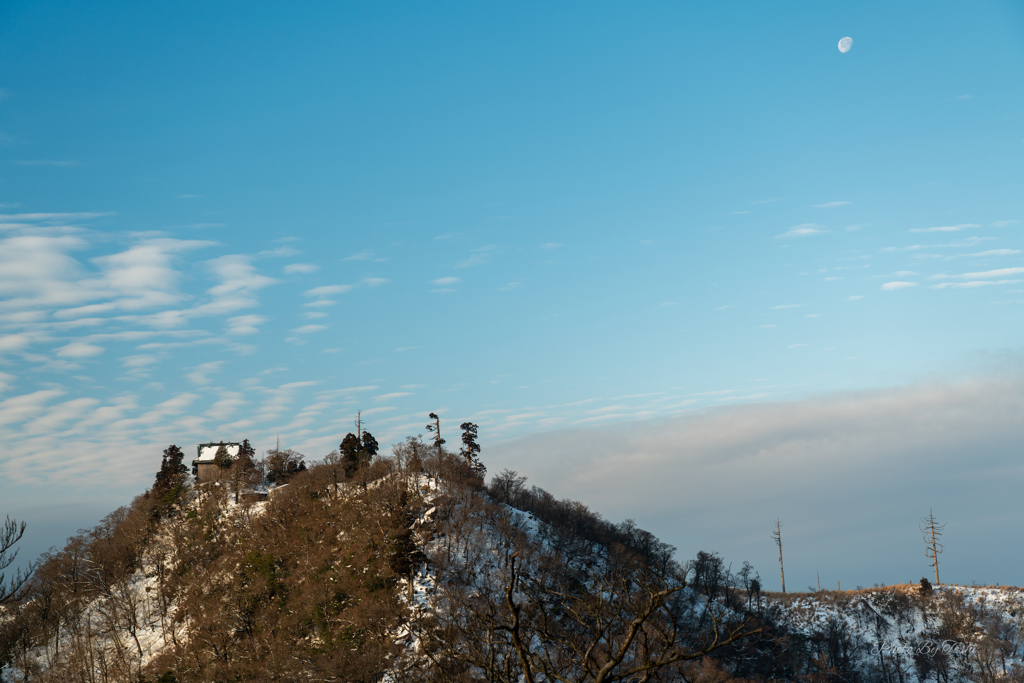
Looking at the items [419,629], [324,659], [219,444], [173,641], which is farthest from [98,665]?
[219,444]

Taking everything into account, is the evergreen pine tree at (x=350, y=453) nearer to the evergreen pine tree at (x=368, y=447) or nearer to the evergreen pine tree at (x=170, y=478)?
the evergreen pine tree at (x=368, y=447)

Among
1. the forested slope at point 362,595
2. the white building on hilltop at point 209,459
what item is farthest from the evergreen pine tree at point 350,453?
the white building on hilltop at point 209,459

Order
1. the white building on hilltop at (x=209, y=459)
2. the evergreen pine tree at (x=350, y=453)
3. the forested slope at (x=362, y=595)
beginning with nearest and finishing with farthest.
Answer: the forested slope at (x=362, y=595) → the evergreen pine tree at (x=350, y=453) → the white building on hilltop at (x=209, y=459)

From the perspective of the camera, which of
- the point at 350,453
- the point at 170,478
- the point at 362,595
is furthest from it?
the point at 170,478

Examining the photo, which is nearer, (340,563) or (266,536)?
(340,563)

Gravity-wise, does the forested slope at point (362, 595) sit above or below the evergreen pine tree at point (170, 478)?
below

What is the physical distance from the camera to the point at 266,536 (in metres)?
91.8

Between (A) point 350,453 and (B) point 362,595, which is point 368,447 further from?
(B) point 362,595

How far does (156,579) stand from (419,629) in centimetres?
5320

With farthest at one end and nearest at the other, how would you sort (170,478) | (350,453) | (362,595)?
1. (170,478)
2. (350,453)
3. (362,595)

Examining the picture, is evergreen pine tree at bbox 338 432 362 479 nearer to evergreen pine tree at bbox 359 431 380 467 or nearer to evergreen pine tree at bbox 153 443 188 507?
evergreen pine tree at bbox 359 431 380 467

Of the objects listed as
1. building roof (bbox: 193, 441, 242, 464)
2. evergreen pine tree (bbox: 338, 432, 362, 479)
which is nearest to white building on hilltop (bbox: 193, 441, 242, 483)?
building roof (bbox: 193, 441, 242, 464)

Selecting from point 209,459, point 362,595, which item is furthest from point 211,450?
point 362,595

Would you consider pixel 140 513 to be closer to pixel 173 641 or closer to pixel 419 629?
pixel 173 641
